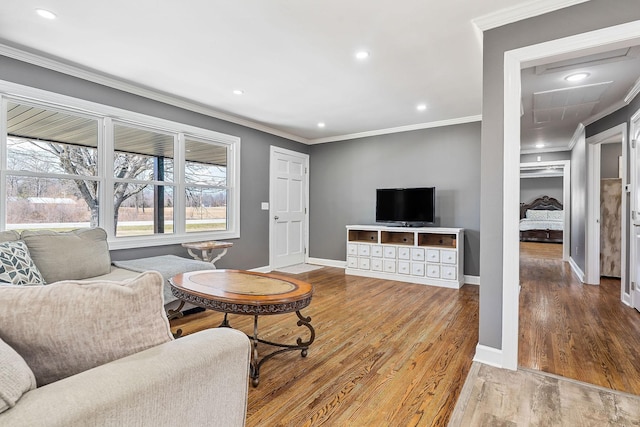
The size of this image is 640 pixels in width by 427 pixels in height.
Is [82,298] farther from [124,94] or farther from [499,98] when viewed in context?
[124,94]

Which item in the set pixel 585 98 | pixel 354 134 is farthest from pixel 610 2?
pixel 354 134

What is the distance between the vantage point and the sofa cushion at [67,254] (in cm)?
252

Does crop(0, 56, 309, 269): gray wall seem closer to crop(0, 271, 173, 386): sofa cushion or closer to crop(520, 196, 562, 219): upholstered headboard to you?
crop(0, 271, 173, 386): sofa cushion

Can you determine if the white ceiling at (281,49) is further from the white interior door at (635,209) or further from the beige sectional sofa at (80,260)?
the beige sectional sofa at (80,260)

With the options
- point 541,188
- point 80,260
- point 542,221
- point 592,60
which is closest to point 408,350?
point 80,260

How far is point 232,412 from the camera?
3.32 ft

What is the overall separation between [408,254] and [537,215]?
8.56m

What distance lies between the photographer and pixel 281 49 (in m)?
2.71

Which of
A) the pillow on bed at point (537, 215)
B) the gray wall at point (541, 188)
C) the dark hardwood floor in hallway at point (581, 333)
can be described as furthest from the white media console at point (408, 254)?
the gray wall at point (541, 188)

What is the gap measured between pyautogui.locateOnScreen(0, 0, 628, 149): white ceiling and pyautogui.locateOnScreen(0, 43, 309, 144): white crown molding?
1cm

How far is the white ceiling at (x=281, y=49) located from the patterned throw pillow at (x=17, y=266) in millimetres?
1626

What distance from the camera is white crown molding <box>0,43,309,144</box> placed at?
279cm

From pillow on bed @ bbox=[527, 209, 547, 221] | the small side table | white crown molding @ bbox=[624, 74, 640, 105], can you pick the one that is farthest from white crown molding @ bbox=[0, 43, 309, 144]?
pillow on bed @ bbox=[527, 209, 547, 221]

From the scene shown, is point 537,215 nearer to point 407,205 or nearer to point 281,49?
point 407,205
